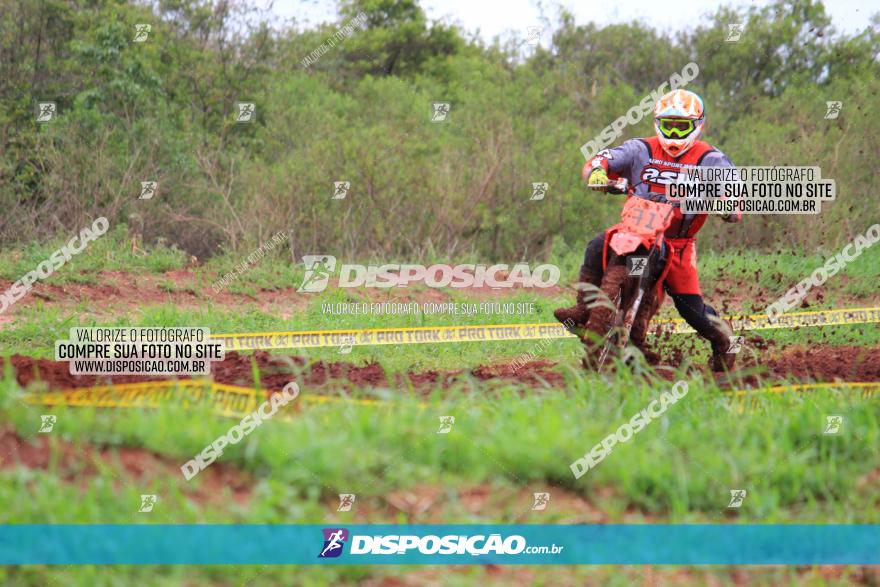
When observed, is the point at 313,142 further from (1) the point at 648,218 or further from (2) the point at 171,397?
(2) the point at 171,397

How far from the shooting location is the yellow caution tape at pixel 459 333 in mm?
9297

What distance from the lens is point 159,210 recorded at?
14.2 metres

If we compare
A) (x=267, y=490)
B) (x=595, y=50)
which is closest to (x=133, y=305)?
(x=267, y=490)

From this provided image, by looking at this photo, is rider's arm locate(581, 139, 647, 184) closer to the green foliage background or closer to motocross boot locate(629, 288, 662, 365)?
motocross boot locate(629, 288, 662, 365)

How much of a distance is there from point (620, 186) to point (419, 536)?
10.5 feet

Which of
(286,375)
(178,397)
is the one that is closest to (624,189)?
(286,375)

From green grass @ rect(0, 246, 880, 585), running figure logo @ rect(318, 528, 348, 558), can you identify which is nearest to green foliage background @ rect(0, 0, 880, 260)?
green grass @ rect(0, 246, 880, 585)

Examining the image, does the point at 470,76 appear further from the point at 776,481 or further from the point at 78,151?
the point at 776,481

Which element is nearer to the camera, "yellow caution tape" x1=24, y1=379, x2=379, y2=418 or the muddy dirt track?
"yellow caution tape" x1=24, y1=379, x2=379, y2=418

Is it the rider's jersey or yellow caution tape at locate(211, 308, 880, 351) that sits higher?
the rider's jersey

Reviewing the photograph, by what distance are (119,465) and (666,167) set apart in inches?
160

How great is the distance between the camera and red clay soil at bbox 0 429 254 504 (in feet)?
14.2

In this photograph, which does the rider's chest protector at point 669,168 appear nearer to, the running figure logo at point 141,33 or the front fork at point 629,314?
the front fork at point 629,314

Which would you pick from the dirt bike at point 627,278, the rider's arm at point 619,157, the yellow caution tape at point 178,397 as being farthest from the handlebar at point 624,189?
the yellow caution tape at point 178,397
